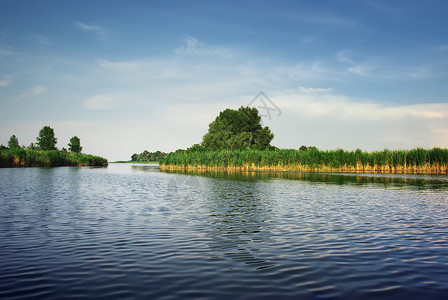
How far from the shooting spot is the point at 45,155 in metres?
82.8

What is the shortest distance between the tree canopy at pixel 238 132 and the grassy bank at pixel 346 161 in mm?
36671

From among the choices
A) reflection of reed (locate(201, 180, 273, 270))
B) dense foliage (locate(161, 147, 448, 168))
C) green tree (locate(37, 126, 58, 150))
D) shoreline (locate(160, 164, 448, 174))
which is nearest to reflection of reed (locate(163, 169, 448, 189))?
dense foliage (locate(161, 147, 448, 168))

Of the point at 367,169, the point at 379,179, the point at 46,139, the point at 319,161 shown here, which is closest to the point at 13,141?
the point at 46,139

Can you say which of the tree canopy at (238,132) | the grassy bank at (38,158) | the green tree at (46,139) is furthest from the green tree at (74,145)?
the tree canopy at (238,132)

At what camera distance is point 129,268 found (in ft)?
24.3

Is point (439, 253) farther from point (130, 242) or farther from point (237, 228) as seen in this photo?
point (130, 242)

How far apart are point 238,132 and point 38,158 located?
59.4 meters

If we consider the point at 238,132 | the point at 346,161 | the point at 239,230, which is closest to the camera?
the point at 239,230

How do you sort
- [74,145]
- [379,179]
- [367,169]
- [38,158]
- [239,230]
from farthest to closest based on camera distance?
[74,145]
[38,158]
[367,169]
[379,179]
[239,230]

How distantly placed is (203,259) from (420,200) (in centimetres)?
1679

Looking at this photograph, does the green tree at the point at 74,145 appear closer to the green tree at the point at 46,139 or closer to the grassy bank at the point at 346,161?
the green tree at the point at 46,139

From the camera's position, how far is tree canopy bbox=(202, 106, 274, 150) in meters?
103

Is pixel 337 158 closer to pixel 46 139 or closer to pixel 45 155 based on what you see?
pixel 45 155

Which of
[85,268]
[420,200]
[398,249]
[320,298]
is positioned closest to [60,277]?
[85,268]
